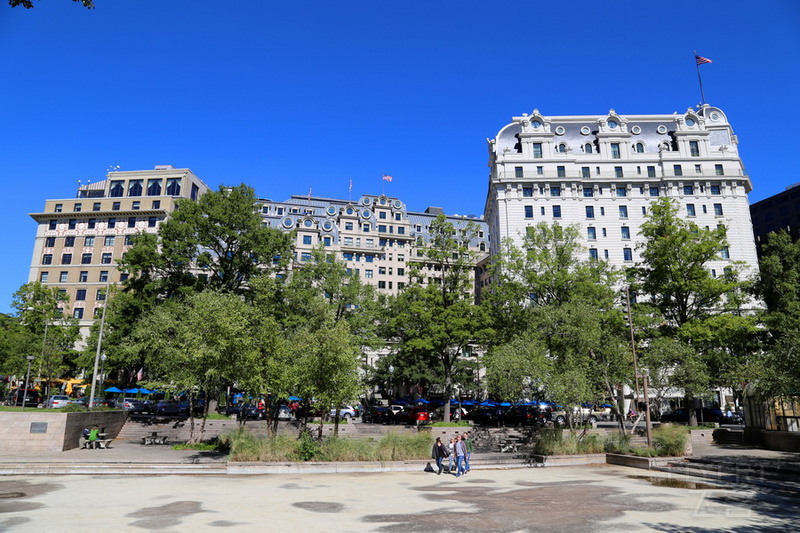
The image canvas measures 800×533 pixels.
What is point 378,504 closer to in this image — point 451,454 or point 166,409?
point 451,454

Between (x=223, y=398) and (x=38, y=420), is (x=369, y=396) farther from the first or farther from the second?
(x=38, y=420)

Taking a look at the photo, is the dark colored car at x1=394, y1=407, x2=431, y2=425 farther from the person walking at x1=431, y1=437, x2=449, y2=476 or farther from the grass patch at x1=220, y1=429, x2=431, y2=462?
the person walking at x1=431, y1=437, x2=449, y2=476

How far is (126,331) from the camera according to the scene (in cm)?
4200

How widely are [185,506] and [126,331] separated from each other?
32.8 metres

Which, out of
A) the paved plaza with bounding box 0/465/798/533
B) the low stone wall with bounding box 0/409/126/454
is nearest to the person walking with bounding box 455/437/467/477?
the paved plaza with bounding box 0/465/798/533

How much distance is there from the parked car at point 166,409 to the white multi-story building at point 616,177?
4402cm

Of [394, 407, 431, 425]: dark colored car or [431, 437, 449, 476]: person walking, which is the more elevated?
[394, 407, 431, 425]: dark colored car

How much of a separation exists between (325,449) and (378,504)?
8801mm

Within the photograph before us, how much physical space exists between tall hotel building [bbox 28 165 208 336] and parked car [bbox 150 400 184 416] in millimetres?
40748

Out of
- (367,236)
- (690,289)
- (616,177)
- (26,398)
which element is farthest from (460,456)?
(367,236)

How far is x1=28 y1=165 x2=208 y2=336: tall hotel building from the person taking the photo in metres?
79.0

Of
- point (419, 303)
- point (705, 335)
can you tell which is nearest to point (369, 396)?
point (419, 303)

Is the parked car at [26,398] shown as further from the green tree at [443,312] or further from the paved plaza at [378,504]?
the paved plaza at [378,504]

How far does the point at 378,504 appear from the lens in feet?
47.8
